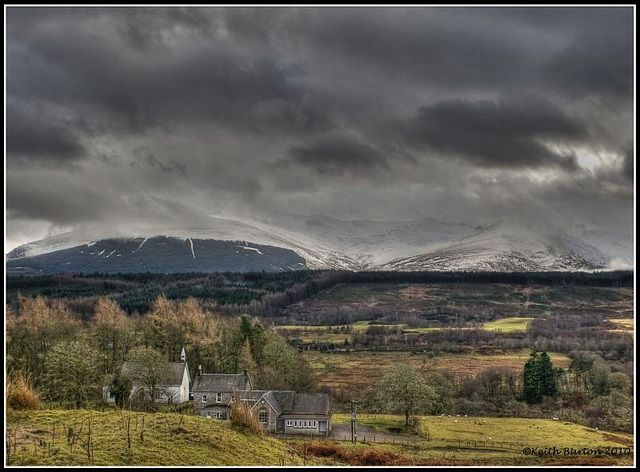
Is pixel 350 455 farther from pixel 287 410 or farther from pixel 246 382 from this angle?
pixel 246 382

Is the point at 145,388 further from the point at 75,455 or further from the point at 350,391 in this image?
the point at 75,455

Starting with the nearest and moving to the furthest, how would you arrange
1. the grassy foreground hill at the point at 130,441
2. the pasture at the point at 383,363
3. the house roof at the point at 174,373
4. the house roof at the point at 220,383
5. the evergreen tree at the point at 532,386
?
the grassy foreground hill at the point at 130,441
the house roof at the point at 220,383
the house roof at the point at 174,373
the evergreen tree at the point at 532,386
the pasture at the point at 383,363

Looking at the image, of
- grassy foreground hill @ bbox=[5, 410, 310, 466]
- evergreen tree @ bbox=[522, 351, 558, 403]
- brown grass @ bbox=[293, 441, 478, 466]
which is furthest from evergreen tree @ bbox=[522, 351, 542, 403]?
grassy foreground hill @ bbox=[5, 410, 310, 466]

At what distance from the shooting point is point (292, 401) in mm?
66500

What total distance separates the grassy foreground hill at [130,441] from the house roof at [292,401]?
151ft

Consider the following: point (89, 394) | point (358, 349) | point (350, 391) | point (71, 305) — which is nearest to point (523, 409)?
point (350, 391)

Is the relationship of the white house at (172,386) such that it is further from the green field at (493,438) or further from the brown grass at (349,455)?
the brown grass at (349,455)

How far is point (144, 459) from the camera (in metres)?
15.8

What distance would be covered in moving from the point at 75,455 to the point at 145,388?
Answer: 188 feet

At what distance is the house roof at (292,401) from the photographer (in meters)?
64.6

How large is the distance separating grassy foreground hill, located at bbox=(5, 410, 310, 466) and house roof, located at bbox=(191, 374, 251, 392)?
53.9m

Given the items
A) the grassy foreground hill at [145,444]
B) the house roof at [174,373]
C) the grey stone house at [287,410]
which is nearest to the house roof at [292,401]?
the grey stone house at [287,410]

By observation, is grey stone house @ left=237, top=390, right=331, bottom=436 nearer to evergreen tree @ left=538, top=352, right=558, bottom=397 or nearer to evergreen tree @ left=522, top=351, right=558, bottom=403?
evergreen tree @ left=522, top=351, right=558, bottom=403

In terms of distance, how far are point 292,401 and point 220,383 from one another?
12.4 metres
